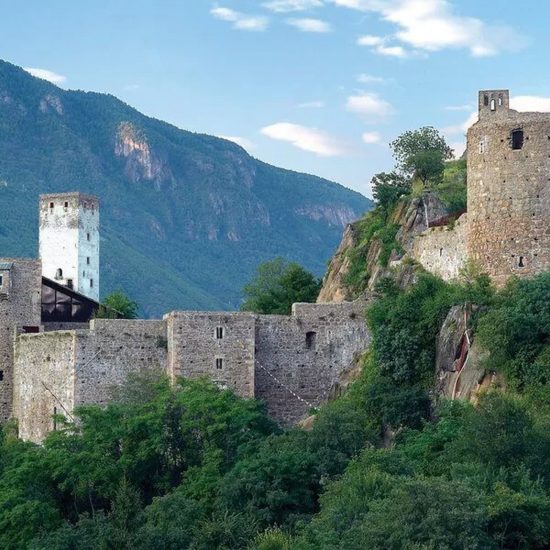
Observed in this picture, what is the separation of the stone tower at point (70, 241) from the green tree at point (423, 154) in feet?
51.4

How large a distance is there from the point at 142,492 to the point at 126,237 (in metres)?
109

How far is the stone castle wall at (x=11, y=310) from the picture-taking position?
63.4 m

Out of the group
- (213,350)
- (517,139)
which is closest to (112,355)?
(213,350)

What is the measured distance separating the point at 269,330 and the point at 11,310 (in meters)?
11.4

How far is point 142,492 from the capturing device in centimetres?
5381

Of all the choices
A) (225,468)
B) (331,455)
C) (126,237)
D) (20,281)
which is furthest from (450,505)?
(126,237)

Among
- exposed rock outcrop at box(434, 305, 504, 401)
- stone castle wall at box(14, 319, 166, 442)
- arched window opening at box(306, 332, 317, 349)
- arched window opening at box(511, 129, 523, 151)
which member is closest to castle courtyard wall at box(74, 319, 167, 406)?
stone castle wall at box(14, 319, 166, 442)

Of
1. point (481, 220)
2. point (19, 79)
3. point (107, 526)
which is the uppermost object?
point (19, 79)

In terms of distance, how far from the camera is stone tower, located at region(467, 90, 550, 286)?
52.2 m

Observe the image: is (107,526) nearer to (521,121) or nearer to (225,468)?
(225,468)

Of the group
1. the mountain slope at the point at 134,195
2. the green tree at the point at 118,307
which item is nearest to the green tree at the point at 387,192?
the green tree at the point at 118,307

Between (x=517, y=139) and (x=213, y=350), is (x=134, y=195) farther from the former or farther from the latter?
(x=517, y=139)

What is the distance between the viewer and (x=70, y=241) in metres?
79.3

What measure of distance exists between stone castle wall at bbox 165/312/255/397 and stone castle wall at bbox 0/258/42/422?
28.1ft
